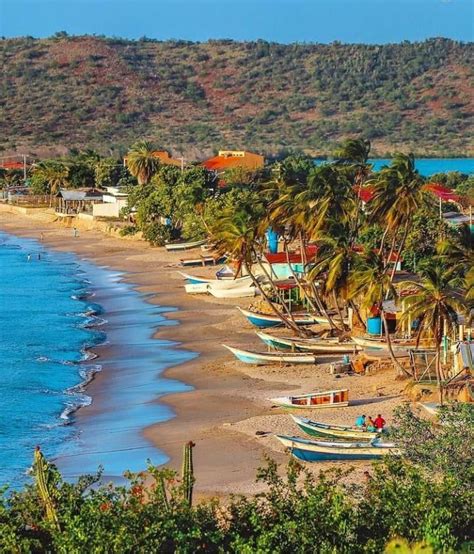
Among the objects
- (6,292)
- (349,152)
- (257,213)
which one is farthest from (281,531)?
(6,292)

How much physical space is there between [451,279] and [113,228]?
5915 cm

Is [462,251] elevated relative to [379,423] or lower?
elevated

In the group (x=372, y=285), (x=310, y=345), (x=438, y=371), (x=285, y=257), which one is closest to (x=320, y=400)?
(x=438, y=371)

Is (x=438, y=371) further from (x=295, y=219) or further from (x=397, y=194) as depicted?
(x=295, y=219)

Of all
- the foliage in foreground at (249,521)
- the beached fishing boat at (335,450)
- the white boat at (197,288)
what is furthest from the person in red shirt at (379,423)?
the white boat at (197,288)

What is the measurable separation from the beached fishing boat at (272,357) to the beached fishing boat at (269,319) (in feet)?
18.7

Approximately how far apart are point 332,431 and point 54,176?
3347 inches

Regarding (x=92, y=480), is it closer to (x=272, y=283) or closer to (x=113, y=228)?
(x=272, y=283)

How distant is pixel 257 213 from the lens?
156 feet

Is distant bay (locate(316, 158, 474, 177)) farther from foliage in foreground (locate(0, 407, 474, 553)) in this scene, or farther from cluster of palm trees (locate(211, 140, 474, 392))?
foliage in foreground (locate(0, 407, 474, 553))

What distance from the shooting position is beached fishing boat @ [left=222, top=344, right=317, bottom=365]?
41.0 metres

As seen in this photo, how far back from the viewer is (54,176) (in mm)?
112125

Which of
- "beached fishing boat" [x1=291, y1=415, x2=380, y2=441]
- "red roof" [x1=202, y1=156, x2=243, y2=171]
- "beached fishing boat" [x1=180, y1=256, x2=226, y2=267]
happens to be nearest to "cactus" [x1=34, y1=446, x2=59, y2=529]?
"beached fishing boat" [x1=291, y1=415, x2=380, y2=441]

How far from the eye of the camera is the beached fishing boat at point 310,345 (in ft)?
138
